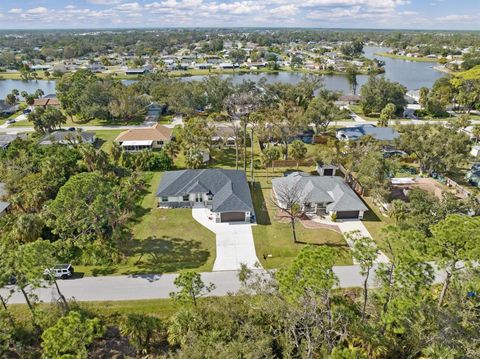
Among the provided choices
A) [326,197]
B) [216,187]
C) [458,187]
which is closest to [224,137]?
[216,187]

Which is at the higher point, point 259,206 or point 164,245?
point 164,245

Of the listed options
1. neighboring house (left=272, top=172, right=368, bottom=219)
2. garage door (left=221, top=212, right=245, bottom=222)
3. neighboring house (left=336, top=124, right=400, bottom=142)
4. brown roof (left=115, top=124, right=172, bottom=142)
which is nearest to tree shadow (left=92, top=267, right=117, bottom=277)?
garage door (left=221, top=212, right=245, bottom=222)

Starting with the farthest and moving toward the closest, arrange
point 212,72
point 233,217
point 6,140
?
1. point 212,72
2. point 6,140
3. point 233,217

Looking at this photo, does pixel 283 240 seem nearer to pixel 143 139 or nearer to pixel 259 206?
pixel 259 206

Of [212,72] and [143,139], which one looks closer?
[143,139]

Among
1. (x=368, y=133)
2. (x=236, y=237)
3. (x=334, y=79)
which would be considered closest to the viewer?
(x=236, y=237)

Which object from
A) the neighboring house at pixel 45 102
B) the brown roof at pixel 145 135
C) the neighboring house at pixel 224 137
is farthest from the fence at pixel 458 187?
the neighboring house at pixel 45 102

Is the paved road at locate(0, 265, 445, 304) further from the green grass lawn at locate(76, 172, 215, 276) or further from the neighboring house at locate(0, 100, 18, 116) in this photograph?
the neighboring house at locate(0, 100, 18, 116)
